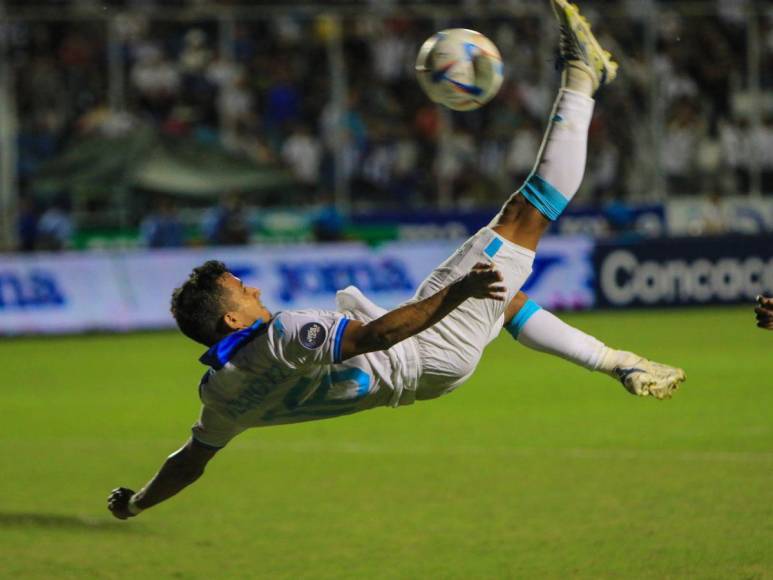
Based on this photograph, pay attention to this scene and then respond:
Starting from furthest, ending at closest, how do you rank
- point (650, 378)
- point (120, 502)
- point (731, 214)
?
point (731, 214) < point (120, 502) < point (650, 378)

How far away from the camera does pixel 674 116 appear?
26031 mm

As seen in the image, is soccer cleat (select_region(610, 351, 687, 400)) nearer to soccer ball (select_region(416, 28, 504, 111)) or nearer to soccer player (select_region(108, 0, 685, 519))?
soccer player (select_region(108, 0, 685, 519))

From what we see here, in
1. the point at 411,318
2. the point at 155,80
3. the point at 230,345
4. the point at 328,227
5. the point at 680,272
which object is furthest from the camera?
the point at 155,80

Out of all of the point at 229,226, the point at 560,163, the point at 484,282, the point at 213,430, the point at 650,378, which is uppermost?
the point at 560,163

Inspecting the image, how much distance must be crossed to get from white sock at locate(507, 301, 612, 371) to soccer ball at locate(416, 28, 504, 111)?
3.87 feet

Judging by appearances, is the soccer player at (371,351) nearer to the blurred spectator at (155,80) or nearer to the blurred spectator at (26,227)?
the blurred spectator at (26,227)

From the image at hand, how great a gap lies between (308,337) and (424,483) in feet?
13.4

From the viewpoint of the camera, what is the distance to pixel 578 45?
7.00m

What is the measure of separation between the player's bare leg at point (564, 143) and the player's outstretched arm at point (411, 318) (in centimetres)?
101

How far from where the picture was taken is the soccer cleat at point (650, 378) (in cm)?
689

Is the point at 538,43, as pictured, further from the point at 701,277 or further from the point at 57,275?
the point at 57,275

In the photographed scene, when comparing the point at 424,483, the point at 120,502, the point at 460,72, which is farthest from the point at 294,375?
the point at 424,483

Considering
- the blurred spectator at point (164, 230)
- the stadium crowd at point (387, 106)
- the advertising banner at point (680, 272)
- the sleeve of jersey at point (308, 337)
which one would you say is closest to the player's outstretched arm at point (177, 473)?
the sleeve of jersey at point (308, 337)

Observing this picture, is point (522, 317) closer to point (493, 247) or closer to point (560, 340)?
point (560, 340)
